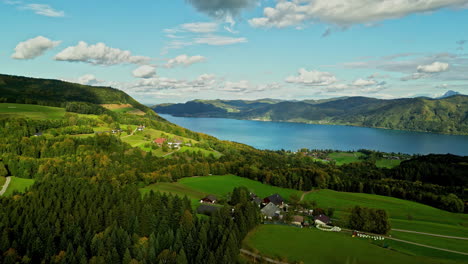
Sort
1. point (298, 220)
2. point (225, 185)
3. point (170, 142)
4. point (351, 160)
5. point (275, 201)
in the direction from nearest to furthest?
point (298, 220) → point (275, 201) → point (225, 185) → point (170, 142) → point (351, 160)

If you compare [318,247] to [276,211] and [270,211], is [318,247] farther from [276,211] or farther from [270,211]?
[276,211]

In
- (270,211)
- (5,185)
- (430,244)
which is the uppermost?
(430,244)

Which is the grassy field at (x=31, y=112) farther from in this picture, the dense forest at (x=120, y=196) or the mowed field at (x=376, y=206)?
the mowed field at (x=376, y=206)

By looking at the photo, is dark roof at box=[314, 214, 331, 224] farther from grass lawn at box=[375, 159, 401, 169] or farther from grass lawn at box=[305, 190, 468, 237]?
grass lawn at box=[375, 159, 401, 169]

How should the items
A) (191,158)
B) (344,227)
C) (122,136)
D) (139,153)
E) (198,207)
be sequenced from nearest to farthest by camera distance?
(344,227)
(198,207)
(139,153)
(191,158)
(122,136)

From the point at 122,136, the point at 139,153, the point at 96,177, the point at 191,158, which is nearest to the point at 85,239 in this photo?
the point at 96,177

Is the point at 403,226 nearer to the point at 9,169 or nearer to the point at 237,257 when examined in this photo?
the point at 237,257

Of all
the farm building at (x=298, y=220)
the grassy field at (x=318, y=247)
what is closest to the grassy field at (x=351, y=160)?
the farm building at (x=298, y=220)

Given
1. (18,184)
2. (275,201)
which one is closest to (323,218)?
(275,201)
